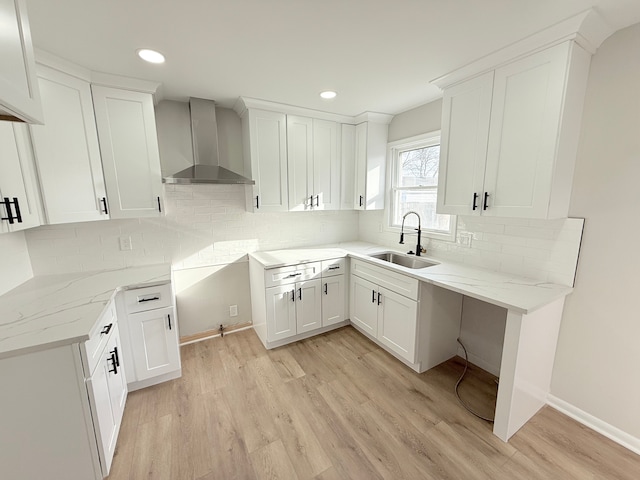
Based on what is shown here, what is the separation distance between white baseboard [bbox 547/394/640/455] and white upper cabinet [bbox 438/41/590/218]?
54.2 inches

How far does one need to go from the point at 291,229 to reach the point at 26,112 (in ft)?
7.95

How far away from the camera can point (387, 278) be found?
2.45 m

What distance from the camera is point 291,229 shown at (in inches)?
128

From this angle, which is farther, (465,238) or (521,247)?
(465,238)

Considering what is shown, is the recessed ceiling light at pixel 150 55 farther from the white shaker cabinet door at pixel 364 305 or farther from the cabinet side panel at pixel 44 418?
the white shaker cabinet door at pixel 364 305

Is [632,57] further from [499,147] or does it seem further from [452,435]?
[452,435]

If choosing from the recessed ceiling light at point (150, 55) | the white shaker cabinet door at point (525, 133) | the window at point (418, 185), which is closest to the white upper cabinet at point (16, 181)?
the recessed ceiling light at point (150, 55)

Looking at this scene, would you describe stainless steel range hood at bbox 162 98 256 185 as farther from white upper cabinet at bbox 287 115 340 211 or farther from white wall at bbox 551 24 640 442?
white wall at bbox 551 24 640 442

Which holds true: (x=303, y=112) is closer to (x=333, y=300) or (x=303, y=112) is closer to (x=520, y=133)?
(x=520, y=133)

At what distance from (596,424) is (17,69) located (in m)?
3.59

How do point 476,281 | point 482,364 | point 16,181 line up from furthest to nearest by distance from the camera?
point 482,364 → point 476,281 → point 16,181

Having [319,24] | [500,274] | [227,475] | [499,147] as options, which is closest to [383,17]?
[319,24]

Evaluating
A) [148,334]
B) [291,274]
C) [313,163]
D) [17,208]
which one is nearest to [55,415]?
[148,334]

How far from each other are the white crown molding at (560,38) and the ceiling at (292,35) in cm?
4
